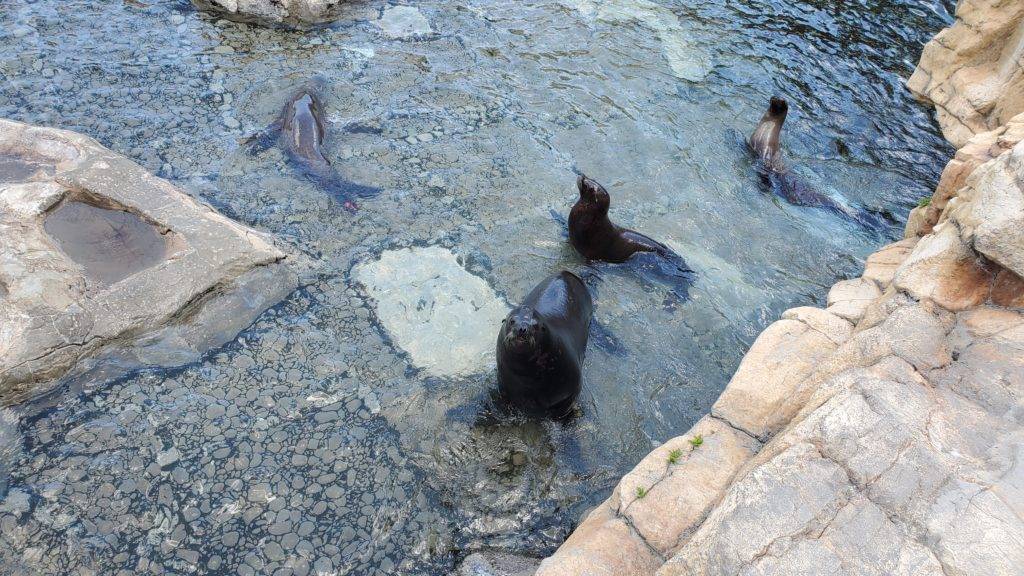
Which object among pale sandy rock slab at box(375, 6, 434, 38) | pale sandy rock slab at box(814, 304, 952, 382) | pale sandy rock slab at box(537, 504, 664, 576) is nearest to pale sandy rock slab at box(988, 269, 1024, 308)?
pale sandy rock slab at box(814, 304, 952, 382)

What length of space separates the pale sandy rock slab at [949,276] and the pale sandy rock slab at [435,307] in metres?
2.67

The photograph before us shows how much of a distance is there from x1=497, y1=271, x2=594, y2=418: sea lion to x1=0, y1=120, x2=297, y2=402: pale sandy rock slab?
194cm

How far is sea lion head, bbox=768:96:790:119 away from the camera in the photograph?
23.8 feet

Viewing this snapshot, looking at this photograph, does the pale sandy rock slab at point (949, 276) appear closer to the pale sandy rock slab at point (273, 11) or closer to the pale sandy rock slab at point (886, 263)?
the pale sandy rock slab at point (886, 263)

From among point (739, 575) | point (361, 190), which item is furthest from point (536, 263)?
point (739, 575)

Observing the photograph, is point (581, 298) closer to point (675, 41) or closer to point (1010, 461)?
point (1010, 461)

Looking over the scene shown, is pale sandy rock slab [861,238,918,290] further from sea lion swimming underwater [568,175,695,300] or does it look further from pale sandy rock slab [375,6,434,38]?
pale sandy rock slab [375,6,434,38]

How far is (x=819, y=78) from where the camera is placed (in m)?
8.68

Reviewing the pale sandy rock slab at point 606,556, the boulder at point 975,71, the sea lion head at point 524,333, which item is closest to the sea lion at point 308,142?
the sea lion head at point 524,333

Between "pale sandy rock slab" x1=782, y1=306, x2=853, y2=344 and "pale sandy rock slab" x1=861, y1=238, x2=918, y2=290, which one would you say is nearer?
"pale sandy rock slab" x1=782, y1=306, x2=853, y2=344

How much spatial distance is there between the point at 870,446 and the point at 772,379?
0.91 metres

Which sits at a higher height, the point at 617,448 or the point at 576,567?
the point at 576,567

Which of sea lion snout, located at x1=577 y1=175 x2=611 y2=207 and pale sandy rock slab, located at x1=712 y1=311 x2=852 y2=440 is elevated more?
pale sandy rock slab, located at x1=712 y1=311 x2=852 y2=440

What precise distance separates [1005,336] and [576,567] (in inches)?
94.2
